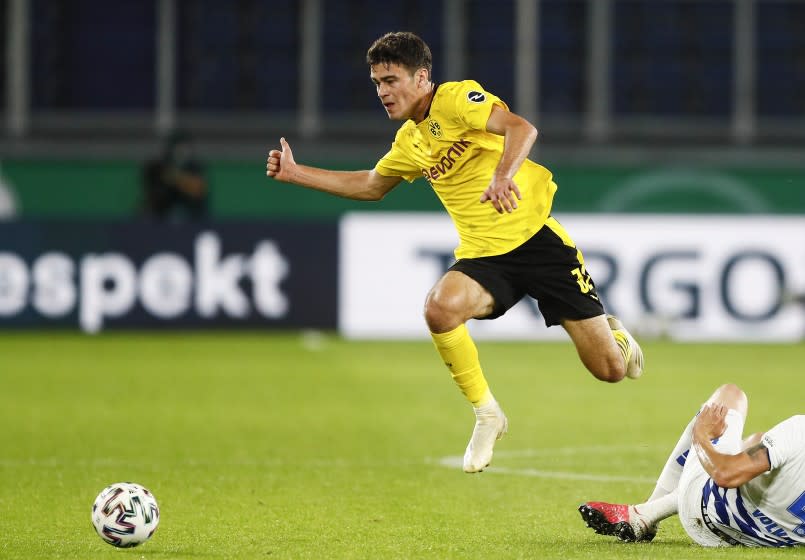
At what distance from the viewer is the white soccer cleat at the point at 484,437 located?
6645 mm

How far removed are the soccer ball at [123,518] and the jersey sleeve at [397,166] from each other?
2.23 metres

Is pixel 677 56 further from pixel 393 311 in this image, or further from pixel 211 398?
pixel 211 398

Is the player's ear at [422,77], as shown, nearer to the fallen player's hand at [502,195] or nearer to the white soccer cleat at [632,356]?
the fallen player's hand at [502,195]

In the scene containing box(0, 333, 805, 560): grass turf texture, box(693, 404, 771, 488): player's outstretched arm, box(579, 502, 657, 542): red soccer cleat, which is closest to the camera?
box(693, 404, 771, 488): player's outstretched arm

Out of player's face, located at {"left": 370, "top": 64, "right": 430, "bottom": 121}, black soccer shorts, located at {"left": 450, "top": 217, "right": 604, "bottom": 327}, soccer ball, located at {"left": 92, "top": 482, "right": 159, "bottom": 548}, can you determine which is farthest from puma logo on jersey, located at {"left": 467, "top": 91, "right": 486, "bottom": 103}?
soccer ball, located at {"left": 92, "top": 482, "right": 159, "bottom": 548}

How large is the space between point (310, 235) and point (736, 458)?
12340 millimetres

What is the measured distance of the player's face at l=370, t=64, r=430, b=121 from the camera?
6.71 meters

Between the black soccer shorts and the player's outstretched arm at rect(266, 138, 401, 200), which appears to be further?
the player's outstretched arm at rect(266, 138, 401, 200)

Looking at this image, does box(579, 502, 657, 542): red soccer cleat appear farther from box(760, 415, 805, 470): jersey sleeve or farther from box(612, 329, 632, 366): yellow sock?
box(612, 329, 632, 366): yellow sock

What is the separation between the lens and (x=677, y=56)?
70.8 feet

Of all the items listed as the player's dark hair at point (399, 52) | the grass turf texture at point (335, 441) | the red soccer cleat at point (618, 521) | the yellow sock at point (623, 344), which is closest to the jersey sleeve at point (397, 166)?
the player's dark hair at point (399, 52)

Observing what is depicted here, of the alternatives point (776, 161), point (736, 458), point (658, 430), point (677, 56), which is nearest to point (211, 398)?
point (658, 430)

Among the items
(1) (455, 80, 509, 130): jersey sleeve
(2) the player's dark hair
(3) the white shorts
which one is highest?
(2) the player's dark hair

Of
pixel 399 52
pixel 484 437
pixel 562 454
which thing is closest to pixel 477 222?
pixel 399 52
